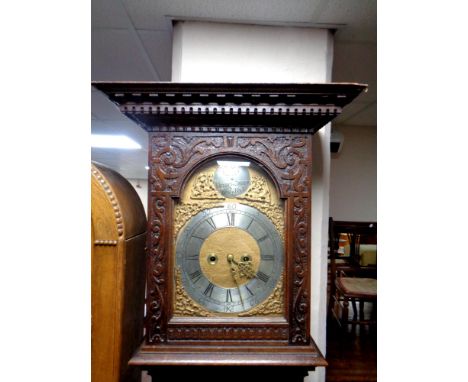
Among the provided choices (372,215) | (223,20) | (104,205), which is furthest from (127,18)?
(372,215)

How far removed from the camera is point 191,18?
1.33 metres

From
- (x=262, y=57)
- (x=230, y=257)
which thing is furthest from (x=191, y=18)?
(x=230, y=257)

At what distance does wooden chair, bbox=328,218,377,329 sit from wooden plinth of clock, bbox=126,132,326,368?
1161 millimetres

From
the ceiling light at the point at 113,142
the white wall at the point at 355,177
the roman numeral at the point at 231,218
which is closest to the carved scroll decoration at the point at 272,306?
the roman numeral at the point at 231,218

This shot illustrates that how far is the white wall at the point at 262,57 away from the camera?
4.48 feet

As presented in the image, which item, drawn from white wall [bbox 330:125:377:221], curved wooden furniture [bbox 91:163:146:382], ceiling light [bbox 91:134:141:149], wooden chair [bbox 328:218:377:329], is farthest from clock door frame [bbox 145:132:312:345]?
ceiling light [bbox 91:134:141:149]

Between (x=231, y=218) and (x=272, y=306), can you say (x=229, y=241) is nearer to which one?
(x=231, y=218)

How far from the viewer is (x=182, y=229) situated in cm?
112

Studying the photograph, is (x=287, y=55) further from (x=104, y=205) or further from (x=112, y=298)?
(x=112, y=298)

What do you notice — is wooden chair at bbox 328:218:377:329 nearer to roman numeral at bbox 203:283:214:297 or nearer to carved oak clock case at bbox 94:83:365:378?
carved oak clock case at bbox 94:83:365:378

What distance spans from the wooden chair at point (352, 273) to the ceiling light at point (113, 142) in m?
2.77

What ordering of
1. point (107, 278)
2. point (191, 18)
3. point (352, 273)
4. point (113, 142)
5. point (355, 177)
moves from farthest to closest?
point (113, 142)
point (355, 177)
point (352, 273)
point (191, 18)
point (107, 278)

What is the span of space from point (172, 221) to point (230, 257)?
0.88ft

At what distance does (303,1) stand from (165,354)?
59.4 inches
